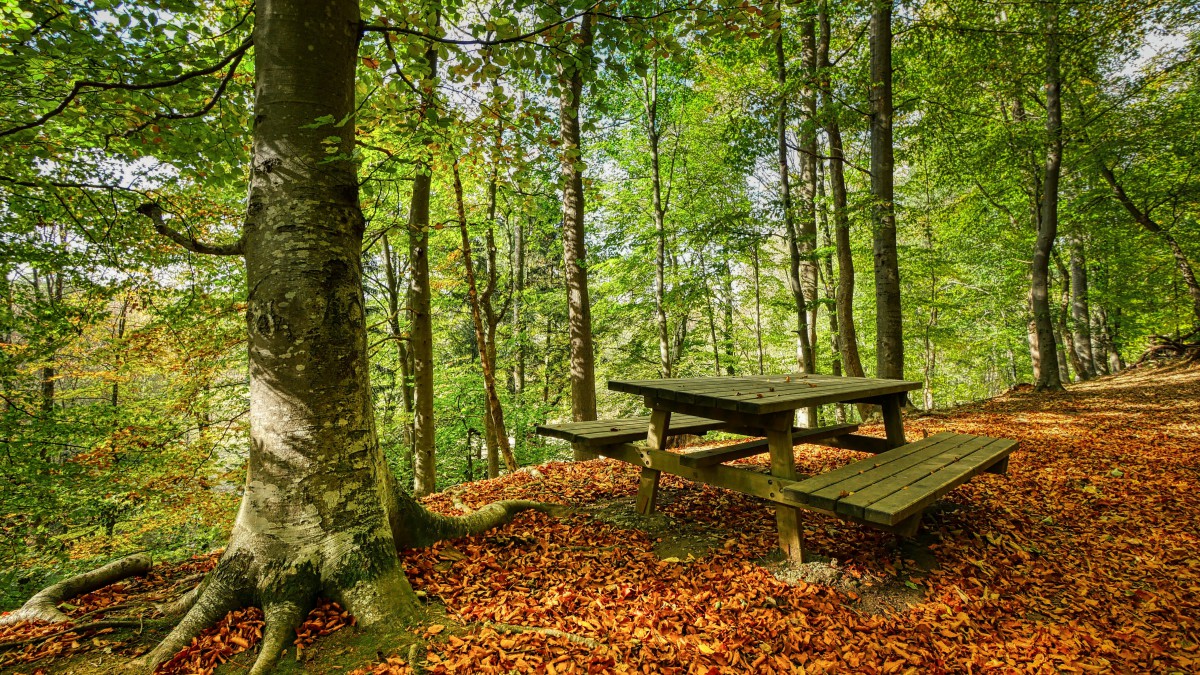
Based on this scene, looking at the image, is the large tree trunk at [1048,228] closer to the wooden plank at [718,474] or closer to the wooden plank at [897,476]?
the wooden plank at [897,476]

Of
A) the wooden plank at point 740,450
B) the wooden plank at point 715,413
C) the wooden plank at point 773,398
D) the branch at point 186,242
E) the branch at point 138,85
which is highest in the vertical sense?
the branch at point 138,85

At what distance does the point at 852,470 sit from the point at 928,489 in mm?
518

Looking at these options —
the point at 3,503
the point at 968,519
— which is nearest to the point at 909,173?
the point at 968,519

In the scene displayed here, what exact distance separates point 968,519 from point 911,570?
120cm

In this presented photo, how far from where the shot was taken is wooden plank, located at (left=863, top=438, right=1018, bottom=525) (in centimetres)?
230

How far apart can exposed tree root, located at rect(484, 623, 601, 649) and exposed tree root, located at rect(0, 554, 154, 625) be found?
213 centimetres

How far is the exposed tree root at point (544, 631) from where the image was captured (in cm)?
215

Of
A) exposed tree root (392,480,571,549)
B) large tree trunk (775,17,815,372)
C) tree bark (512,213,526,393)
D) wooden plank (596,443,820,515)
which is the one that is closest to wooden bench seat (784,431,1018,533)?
wooden plank (596,443,820,515)

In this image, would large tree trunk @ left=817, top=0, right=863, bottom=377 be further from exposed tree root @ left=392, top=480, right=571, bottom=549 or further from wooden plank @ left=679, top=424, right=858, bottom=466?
exposed tree root @ left=392, top=480, right=571, bottom=549

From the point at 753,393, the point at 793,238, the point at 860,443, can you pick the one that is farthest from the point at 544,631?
the point at 793,238

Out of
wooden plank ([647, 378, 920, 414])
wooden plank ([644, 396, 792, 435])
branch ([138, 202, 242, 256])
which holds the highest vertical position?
branch ([138, 202, 242, 256])

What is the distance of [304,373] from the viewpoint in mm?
2332

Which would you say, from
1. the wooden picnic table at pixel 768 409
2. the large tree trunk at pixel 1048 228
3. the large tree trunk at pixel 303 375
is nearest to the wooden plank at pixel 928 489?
the wooden picnic table at pixel 768 409

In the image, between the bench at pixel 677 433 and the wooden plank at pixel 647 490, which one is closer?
the bench at pixel 677 433
